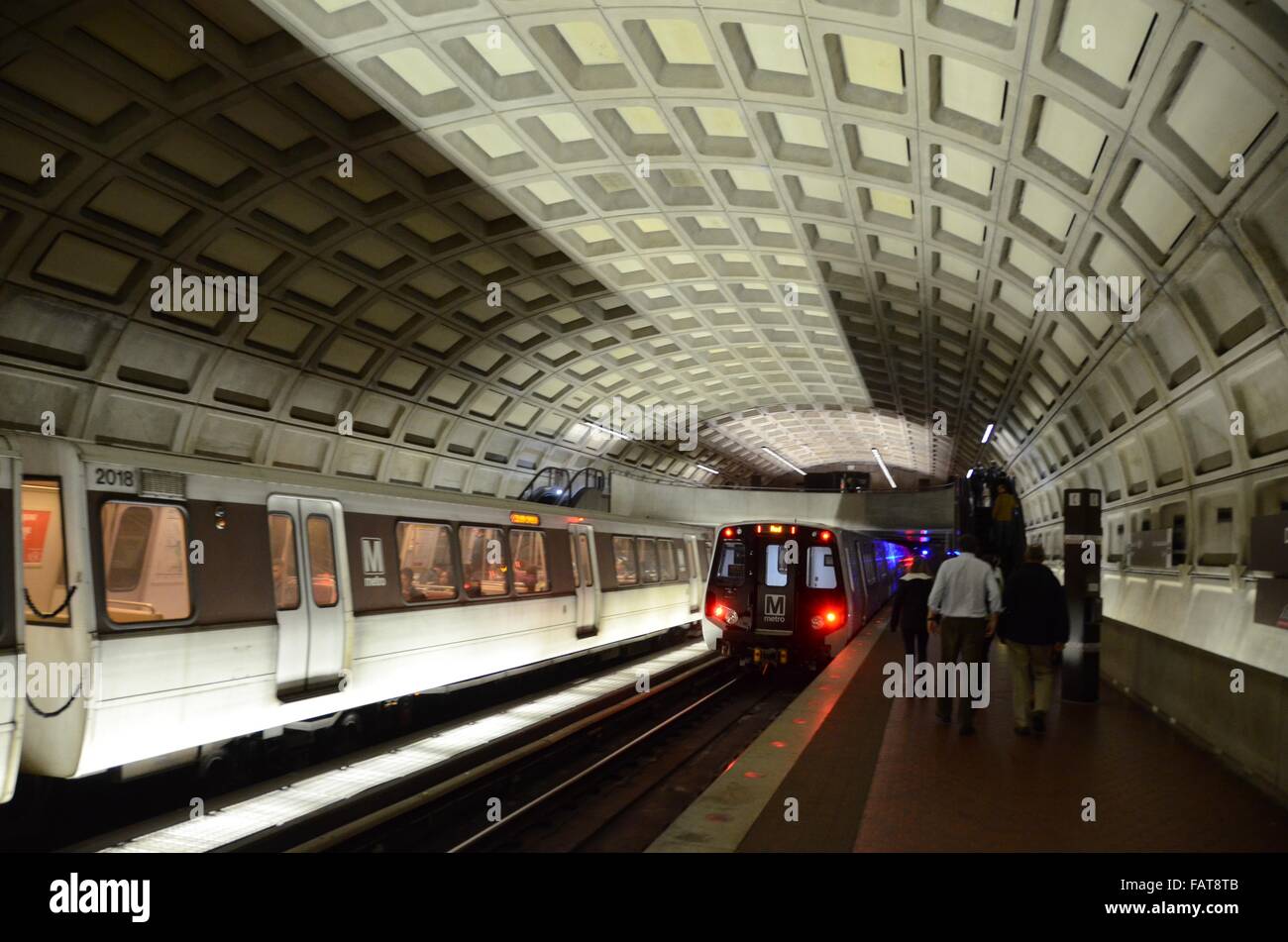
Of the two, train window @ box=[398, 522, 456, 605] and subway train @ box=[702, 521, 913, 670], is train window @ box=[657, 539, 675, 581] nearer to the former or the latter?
subway train @ box=[702, 521, 913, 670]

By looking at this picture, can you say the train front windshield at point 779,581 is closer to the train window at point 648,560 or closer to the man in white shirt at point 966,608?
the train window at point 648,560

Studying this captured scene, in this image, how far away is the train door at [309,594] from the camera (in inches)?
339

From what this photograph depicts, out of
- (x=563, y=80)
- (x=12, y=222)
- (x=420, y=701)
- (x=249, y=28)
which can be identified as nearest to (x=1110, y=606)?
(x=420, y=701)

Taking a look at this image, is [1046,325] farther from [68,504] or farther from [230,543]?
[68,504]

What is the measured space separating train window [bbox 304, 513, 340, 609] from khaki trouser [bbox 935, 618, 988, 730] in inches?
250

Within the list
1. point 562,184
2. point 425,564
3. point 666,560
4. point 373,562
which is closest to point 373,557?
point 373,562

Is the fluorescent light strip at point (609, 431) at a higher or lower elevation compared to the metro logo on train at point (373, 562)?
higher

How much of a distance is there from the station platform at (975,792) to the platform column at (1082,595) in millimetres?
726

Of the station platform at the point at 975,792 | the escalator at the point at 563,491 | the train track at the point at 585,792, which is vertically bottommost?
the train track at the point at 585,792

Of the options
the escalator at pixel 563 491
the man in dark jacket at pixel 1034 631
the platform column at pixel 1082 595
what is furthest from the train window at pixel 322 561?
the escalator at pixel 563 491

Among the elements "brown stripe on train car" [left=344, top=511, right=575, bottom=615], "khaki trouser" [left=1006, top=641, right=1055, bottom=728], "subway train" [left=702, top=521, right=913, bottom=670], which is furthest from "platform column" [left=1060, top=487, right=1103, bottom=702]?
"brown stripe on train car" [left=344, top=511, right=575, bottom=615]

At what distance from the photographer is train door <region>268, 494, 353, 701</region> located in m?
8.60

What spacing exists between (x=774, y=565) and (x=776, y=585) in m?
0.37
